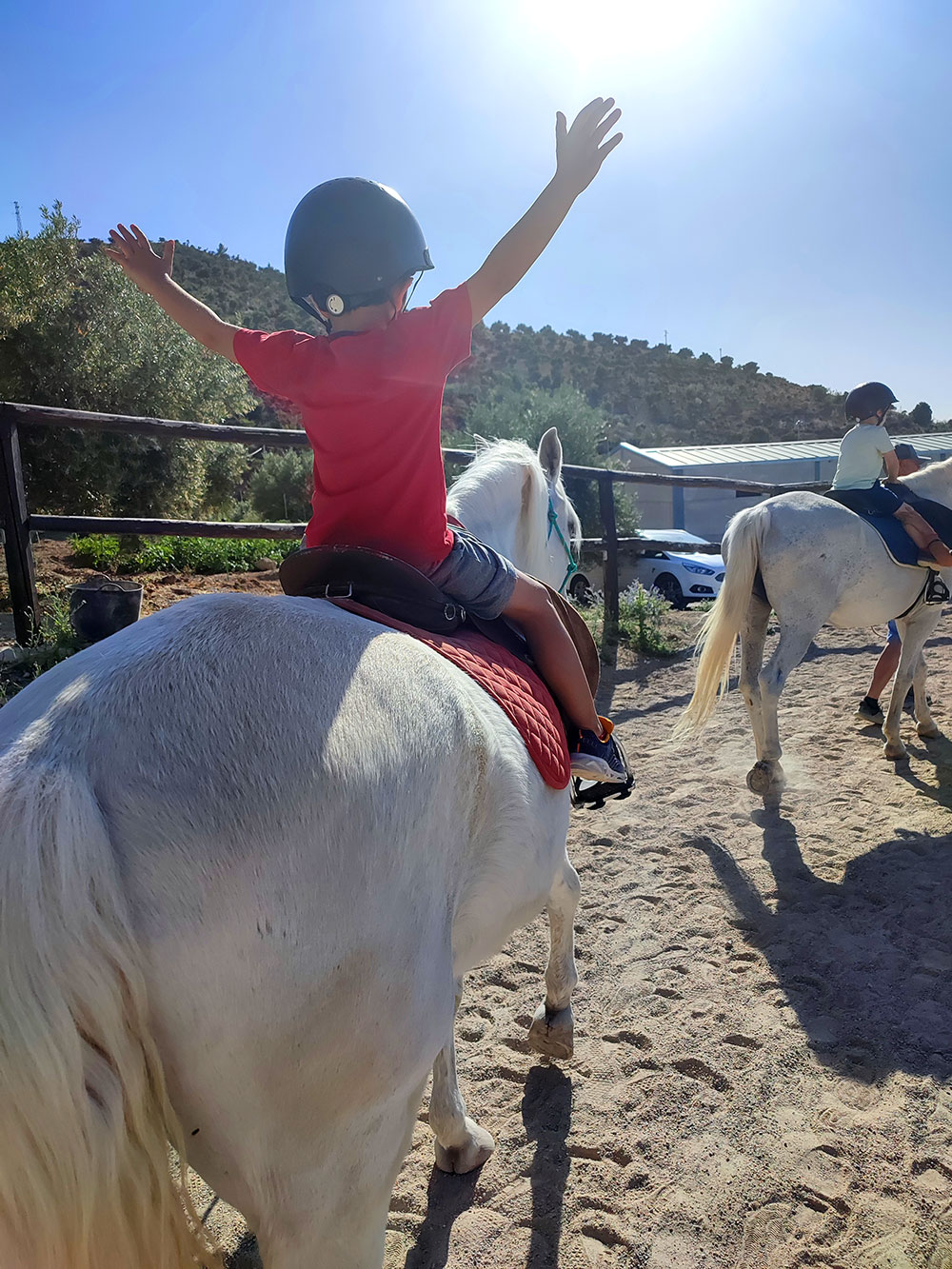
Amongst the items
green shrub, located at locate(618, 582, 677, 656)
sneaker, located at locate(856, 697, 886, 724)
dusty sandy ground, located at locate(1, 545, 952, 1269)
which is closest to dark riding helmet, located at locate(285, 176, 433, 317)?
dusty sandy ground, located at locate(1, 545, 952, 1269)

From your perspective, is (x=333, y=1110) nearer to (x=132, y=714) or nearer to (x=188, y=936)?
(x=188, y=936)

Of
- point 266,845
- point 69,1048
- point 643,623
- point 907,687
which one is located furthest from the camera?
point 643,623

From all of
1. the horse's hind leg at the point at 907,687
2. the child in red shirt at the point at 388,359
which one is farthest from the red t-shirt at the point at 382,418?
the horse's hind leg at the point at 907,687

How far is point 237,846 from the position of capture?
90cm

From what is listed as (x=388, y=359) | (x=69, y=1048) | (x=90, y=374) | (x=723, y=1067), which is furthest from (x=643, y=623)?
(x=90, y=374)

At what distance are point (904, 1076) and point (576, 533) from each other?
2260 mm

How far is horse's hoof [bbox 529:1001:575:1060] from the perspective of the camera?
226cm

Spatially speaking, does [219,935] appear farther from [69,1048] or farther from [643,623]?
[643,623]

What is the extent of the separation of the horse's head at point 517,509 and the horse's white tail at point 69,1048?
1.66m

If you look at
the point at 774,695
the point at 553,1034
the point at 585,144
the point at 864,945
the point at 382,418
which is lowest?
the point at 864,945

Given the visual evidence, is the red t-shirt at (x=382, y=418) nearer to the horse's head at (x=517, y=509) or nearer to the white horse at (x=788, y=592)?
the horse's head at (x=517, y=509)

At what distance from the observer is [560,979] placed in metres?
2.35

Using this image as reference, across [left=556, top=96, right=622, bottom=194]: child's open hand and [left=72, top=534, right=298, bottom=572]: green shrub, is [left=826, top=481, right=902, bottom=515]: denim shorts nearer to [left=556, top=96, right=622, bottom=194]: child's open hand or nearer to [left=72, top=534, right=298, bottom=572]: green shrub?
[left=556, top=96, right=622, bottom=194]: child's open hand

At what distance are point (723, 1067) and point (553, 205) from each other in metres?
2.46
